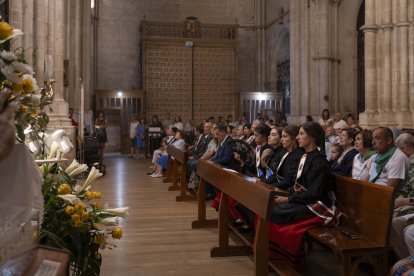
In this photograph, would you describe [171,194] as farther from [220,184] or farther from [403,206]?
[403,206]

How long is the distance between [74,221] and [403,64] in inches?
328

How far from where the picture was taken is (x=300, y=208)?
147 inches

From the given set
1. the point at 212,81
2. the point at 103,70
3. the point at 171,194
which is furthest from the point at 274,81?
the point at 171,194

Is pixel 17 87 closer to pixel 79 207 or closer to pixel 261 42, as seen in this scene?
pixel 79 207

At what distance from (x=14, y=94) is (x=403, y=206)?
10.7ft

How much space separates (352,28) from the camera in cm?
1369

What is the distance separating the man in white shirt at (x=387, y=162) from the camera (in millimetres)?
4059

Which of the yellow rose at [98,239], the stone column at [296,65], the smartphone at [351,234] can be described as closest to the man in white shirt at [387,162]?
the smartphone at [351,234]

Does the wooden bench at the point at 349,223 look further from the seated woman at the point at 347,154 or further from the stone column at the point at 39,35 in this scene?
the stone column at the point at 39,35

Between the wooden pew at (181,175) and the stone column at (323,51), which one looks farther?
the stone column at (323,51)

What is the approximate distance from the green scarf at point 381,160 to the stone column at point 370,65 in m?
5.16

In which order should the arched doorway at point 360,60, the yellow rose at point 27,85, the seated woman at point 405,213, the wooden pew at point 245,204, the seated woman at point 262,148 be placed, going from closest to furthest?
the yellow rose at point 27,85
the seated woman at point 405,213
the wooden pew at point 245,204
the seated woman at point 262,148
the arched doorway at point 360,60

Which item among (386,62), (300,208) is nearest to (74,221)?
(300,208)

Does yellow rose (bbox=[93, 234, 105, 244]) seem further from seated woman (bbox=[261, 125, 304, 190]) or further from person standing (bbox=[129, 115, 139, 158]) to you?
person standing (bbox=[129, 115, 139, 158])
